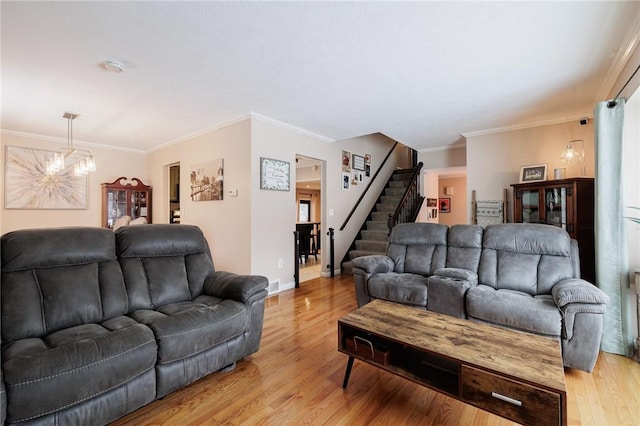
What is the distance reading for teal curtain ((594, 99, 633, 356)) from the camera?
7.96 ft

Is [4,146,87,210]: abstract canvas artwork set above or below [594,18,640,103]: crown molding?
below

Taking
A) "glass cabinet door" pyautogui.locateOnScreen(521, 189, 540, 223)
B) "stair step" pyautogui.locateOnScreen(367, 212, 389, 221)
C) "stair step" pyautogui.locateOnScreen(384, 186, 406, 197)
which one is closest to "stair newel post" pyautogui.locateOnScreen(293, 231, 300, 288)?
"stair step" pyautogui.locateOnScreen(367, 212, 389, 221)

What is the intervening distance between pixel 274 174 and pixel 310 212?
7279 mm

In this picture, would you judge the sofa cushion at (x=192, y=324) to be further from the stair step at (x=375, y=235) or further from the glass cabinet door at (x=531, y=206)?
the stair step at (x=375, y=235)

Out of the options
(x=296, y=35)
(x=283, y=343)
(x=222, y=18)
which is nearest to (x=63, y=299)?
(x=283, y=343)

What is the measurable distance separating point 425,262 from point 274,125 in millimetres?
2762

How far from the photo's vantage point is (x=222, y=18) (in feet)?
6.32

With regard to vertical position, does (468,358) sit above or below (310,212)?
below

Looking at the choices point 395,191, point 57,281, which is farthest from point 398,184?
point 57,281

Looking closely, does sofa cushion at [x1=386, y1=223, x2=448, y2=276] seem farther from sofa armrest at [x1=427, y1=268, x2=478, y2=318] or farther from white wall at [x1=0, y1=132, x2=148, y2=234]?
white wall at [x1=0, y1=132, x2=148, y2=234]

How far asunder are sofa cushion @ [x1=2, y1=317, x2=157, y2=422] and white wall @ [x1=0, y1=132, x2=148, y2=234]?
14.9 feet

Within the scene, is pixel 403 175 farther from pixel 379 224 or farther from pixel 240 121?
pixel 240 121

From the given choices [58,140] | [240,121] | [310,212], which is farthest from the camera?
[310,212]

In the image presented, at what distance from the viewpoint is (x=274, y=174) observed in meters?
4.18
